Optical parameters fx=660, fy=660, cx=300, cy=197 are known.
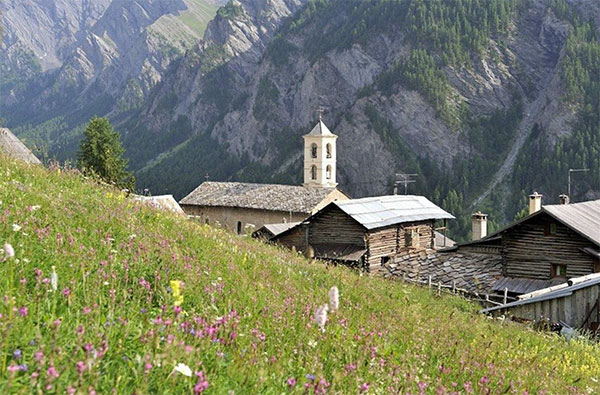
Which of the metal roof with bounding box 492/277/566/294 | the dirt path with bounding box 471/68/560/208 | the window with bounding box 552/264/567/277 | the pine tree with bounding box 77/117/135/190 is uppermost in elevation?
the dirt path with bounding box 471/68/560/208

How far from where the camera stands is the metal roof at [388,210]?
113ft

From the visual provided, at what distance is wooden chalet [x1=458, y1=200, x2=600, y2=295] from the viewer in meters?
26.3

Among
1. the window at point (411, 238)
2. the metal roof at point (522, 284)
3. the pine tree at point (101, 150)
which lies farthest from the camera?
the pine tree at point (101, 150)

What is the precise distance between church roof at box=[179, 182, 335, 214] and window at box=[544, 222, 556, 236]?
2533 centimetres

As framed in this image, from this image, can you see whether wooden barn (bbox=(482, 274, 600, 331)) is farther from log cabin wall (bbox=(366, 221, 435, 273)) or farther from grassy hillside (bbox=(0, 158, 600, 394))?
log cabin wall (bbox=(366, 221, 435, 273))

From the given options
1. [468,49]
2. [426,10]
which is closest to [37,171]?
[468,49]

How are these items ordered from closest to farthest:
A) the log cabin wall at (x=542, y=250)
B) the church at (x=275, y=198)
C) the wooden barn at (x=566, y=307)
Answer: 1. the wooden barn at (x=566, y=307)
2. the log cabin wall at (x=542, y=250)
3. the church at (x=275, y=198)

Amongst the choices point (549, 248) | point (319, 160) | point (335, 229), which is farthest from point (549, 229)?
point (319, 160)

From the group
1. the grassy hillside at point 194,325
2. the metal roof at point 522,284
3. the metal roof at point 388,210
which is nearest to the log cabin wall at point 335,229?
the metal roof at point 388,210

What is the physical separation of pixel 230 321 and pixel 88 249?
6.33ft

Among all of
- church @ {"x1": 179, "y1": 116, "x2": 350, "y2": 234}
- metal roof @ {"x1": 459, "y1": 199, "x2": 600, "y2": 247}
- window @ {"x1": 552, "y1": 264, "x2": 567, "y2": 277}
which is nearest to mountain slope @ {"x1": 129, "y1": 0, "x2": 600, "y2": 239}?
church @ {"x1": 179, "y1": 116, "x2": 350, "y2": 234}

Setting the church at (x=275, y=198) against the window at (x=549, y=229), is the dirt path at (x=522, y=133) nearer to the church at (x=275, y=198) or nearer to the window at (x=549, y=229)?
the church at (x=275, y=198)

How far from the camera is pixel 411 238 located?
123ft

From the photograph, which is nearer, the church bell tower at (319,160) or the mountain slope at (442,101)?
the church bell tower at (319,160)
